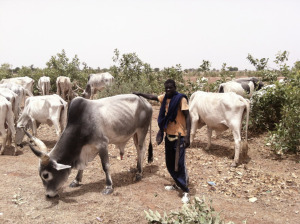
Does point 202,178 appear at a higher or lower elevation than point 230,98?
lower

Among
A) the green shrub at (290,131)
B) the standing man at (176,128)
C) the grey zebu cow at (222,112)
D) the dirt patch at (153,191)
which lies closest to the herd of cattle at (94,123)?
the grey zebu cow at (222,112)

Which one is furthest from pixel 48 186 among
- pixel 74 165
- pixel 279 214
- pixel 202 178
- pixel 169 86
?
pixel 279 214

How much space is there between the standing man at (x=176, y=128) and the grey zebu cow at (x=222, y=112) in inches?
80.4

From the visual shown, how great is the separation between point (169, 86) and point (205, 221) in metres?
2.05

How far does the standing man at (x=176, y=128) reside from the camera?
4.45 m

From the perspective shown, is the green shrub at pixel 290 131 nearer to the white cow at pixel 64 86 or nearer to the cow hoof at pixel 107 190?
the cow hoof at pixel 107 190

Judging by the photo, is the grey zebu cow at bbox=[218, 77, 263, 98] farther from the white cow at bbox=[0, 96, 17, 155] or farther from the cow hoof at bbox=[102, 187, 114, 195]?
the white cow at bbox=[0, 96, 17, 155]

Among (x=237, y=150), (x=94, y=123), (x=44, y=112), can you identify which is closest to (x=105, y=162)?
(x=94, y=123)

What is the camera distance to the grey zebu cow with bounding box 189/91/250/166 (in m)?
6.20

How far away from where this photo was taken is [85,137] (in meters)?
4.61

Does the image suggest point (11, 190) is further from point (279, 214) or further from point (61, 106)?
point (279, 214)

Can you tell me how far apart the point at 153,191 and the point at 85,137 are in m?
1.51

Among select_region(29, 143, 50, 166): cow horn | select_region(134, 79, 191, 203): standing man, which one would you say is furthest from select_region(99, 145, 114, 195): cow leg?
select_region(134, 79, 191, 203): standing man

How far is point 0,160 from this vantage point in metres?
6.49
